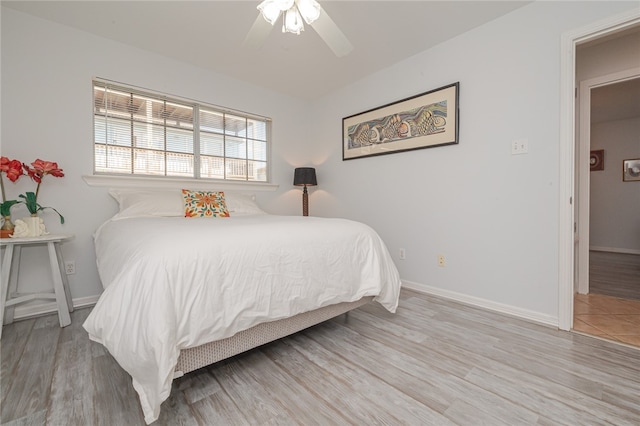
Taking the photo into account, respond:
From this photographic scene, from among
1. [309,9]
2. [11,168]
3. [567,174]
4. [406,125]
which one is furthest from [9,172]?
[567,174]

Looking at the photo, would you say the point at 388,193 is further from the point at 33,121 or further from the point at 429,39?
the point at 33,121

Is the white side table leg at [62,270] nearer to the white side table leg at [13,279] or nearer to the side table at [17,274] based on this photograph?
Result: the side table at [17,274]

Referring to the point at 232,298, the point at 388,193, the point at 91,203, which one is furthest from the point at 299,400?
the point at 91,203

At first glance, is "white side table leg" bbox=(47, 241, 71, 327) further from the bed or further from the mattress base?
the mattress base

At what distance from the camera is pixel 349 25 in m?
2.29

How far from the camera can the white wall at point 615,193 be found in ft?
15.1

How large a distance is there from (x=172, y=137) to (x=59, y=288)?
1703 mm

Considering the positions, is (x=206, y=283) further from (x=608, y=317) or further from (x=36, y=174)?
(x=608, y=317)

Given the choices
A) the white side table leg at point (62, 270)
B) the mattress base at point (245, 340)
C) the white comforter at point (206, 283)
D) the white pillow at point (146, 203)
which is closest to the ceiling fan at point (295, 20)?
the white comforter at point (206, 283)

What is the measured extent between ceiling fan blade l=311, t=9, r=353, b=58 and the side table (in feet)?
7.57

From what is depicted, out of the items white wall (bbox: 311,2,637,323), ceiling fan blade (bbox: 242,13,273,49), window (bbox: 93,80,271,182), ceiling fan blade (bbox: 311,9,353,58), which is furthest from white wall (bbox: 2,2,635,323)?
ceiling fan blade (bbox: 242,13,273,49)

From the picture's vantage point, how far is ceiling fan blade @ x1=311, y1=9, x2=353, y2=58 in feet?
5.20

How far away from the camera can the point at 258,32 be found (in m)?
1.70

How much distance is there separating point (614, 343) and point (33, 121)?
4.43 meters
